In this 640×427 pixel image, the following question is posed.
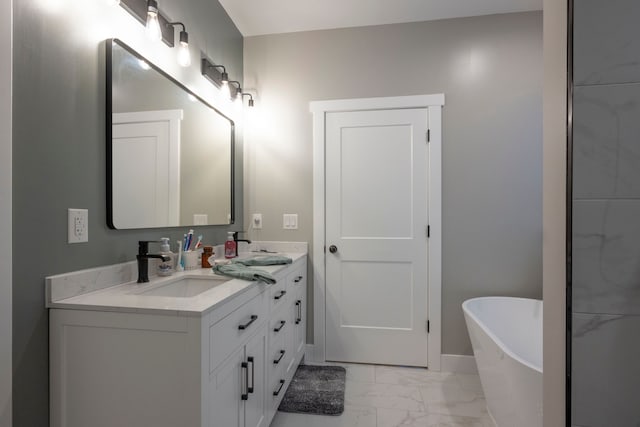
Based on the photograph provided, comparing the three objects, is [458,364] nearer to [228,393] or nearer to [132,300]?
[228,393]

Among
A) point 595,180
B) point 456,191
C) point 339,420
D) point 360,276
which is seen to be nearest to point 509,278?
point 456,191

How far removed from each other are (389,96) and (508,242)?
54.7 inches

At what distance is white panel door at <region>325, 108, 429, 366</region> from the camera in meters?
2.37

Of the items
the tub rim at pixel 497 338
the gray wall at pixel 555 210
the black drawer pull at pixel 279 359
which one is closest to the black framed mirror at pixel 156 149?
the black drawer pull at pixel 279 359

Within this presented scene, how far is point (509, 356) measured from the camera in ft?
4.72

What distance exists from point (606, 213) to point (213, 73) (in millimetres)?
2100

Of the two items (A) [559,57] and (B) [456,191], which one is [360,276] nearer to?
(B) [456,191]

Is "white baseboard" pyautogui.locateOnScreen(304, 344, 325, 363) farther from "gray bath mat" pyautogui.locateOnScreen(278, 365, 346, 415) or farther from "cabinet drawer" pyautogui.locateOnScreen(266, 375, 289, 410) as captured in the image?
"cabinet drawer" pyautogui.locateOnScreen(266, 375, 289, 410)

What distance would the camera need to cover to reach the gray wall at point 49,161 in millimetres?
946

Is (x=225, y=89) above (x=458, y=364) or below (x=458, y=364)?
above

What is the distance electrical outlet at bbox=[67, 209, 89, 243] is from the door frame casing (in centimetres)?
156

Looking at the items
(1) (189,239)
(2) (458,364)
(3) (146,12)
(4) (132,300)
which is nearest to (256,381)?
(4) (132,300)

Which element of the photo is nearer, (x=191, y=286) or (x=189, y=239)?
(x=191, y=286)

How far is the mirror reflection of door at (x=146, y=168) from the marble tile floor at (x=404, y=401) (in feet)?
4.41
